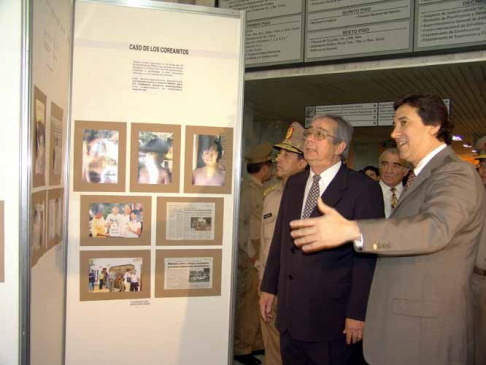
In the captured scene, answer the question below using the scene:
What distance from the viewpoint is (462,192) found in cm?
141

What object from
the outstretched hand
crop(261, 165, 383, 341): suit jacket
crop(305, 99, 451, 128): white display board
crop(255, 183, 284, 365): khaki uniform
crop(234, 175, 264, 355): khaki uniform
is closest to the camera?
the outstretched hand

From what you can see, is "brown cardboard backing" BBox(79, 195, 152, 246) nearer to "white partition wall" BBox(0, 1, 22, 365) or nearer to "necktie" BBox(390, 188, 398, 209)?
"white partition wall" BBox(0, 1, 22, 365)

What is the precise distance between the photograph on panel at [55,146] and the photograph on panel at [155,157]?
38cm

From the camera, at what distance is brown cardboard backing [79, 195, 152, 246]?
81.9 inches

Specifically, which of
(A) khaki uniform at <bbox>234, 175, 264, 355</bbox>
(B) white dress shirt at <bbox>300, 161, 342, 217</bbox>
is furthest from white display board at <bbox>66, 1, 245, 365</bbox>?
(A) khaki uniform at <bbox>234, 175, 264, 355</bbox>

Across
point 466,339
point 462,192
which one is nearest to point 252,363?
point 466,339

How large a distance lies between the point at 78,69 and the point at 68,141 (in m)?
0.35

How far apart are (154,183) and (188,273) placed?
0.50 m

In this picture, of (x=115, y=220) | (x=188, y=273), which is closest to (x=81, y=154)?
(x=115, y=220)

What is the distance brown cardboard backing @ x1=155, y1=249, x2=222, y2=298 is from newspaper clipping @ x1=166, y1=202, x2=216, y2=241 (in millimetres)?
73

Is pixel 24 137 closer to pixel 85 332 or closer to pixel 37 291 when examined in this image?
pixel 37 291

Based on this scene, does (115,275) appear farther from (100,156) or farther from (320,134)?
(320,134)

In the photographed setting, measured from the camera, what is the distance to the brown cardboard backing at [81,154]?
81.0 inches

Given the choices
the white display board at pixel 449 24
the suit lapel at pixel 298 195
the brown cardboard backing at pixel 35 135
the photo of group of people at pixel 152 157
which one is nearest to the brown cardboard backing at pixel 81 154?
the photo of group of people at pixel 152 157
